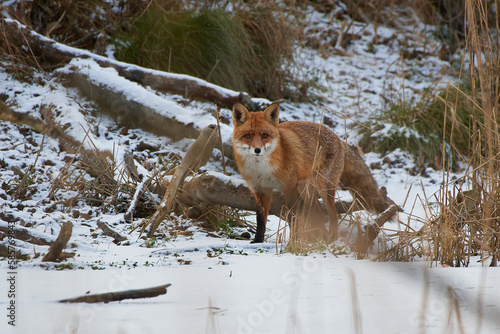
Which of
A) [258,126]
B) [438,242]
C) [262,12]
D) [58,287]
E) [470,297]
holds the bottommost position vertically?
[58,287]

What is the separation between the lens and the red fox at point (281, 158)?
4.34 metres

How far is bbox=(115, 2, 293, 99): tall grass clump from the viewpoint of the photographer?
758cm

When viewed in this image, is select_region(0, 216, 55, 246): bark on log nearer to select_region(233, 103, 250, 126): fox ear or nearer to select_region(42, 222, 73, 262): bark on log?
select_region(42, 222, 73, 262): bark on log

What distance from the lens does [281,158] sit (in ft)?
14.6

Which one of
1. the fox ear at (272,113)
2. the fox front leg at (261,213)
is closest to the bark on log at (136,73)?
the fox ear at (272,113)

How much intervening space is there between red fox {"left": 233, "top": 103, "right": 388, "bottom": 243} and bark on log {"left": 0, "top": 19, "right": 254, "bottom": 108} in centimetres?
161

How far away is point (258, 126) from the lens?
174 inches

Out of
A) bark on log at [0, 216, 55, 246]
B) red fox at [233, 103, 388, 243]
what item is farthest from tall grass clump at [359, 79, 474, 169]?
bark on log at [0, 216, 55, 246]

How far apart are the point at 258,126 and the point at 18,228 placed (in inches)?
86.4

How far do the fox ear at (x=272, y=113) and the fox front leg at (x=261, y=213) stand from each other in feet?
2.43

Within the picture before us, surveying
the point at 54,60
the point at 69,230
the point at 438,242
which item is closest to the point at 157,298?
the point at 69,230

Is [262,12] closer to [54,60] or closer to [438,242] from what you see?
[54,60]

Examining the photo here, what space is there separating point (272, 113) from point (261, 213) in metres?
Answer: 0.99

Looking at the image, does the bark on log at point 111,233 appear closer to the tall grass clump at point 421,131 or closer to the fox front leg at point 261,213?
the fox front leg at point 261,213
